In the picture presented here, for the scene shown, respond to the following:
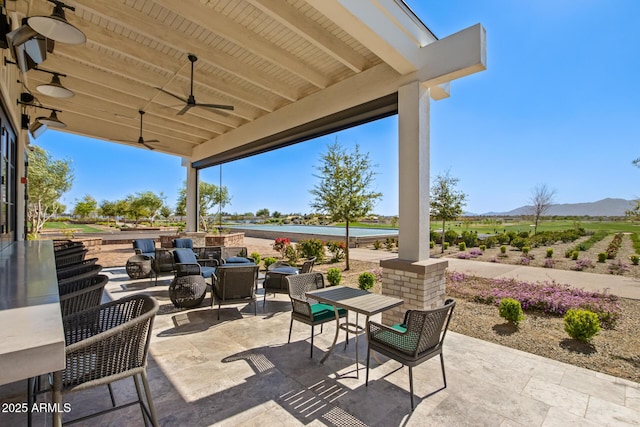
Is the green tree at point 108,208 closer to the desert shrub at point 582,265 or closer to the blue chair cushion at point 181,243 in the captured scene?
the blue chair cushion at point 181,243

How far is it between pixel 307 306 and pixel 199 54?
13.0ft

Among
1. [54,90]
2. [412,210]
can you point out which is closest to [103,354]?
[412,210]

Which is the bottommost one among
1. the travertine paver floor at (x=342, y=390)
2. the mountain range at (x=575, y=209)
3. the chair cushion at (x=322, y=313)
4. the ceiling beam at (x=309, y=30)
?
the travertine paver floor at (x=342, y=390)

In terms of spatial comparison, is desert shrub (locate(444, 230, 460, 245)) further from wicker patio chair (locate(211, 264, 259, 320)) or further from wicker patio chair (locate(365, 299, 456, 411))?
wicker patio chair (locate(365, 299, 456, 411))

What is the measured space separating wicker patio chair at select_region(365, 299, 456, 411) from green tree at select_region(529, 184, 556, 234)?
16.3 meters

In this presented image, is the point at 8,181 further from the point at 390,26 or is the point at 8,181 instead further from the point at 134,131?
the point at 390,26

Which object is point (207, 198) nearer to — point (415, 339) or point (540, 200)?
point (415, 339)

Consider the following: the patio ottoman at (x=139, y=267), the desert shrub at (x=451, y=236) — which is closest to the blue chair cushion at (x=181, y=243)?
the patio ottoman at (x=139, y=267)

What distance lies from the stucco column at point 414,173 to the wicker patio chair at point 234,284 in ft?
7.38

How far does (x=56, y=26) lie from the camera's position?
2477 millimetres

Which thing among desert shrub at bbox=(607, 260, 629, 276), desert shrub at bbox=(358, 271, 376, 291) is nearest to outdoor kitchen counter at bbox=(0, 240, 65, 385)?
desert shrub at bbox=(358, 271, 376, 291)

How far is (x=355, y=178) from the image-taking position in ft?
28.3

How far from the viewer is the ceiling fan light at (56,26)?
92.3 inches

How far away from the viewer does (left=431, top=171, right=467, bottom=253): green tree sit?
13109 mm
